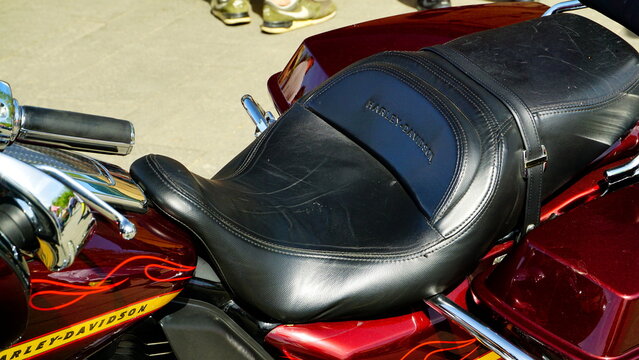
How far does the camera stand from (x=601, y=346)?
4.42 ft

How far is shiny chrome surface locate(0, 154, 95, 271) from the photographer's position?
0.94 m

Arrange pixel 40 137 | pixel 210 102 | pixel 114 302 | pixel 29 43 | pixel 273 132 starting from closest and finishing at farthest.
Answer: pixel 40 137 < pixel 114 302 < pixel 273 132 < pixel 210 102 < pixel 29 43

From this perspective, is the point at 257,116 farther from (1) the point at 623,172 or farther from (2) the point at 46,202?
(2) the point at 46,202

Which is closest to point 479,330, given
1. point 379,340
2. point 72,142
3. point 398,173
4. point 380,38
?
point 379,340

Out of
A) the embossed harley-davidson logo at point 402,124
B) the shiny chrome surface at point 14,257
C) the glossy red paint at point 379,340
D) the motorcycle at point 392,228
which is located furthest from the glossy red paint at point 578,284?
the shiny chrome surface at point 14,257

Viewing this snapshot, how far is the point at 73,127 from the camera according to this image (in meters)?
1.17

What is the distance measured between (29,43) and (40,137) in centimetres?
329

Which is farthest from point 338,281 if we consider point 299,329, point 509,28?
point 509,28

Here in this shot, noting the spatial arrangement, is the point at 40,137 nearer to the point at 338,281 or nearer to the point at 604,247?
the point at 338,281

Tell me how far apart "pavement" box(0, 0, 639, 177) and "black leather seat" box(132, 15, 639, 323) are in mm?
1545

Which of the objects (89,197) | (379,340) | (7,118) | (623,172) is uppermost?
(7,118)

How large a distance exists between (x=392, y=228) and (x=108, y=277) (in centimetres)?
51

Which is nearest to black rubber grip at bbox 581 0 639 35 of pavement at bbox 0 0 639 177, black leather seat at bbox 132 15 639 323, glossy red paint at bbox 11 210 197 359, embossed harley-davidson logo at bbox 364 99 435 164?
black leather seat at bbox 132 15 639 323

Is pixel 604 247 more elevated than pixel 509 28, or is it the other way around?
pixel 509 28
